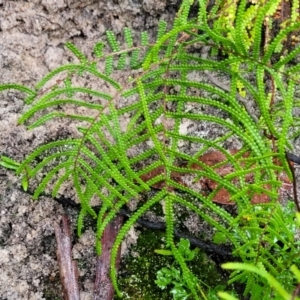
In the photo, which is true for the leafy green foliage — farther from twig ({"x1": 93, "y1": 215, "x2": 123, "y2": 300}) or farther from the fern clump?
twig ({"x1": 93, "y1": 215, "x2": 123, "y2": 300})

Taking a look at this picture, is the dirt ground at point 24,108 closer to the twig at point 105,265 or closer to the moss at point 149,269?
the twig at point 105,265

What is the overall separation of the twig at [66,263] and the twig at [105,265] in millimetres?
84

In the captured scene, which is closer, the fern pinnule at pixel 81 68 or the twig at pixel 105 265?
the fern pinnule at pixel 81 68

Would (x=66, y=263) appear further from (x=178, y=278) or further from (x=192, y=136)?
(x=192, y=136)

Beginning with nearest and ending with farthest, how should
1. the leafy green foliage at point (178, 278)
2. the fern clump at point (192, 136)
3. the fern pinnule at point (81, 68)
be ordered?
the fern clump at point (192, 136) < the fern pinnule at point (81, 68) < the leafy green foliage at point (178, 278)

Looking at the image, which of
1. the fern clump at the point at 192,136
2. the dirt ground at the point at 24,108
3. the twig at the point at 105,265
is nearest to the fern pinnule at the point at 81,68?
the fern clump at the point at 192,136

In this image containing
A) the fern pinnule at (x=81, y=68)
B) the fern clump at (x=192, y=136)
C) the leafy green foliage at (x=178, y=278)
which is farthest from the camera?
the leafy green foliage at (x=178, y=278)

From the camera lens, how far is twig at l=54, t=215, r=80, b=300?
190 centimetres

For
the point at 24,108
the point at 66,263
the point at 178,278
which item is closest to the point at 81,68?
the point at 24,108

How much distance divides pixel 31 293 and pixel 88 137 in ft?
2.11

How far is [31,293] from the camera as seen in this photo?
1890 millimetres

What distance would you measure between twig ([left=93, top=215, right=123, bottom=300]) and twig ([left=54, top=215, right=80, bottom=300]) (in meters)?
0.08

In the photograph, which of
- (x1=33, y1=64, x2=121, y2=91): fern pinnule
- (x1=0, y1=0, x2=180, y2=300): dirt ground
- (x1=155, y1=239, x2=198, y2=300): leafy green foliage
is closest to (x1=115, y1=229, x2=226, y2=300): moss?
(x1=155, y1=239, x2=198, y2=300): leafy green foliage

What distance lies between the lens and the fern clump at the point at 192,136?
1620 mm
